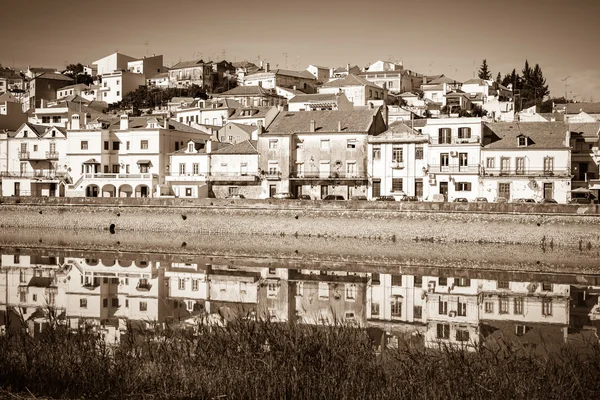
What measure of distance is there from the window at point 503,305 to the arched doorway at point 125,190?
4126 centimetres

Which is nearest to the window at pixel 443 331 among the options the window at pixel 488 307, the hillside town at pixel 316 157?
the window at pixel 488 307

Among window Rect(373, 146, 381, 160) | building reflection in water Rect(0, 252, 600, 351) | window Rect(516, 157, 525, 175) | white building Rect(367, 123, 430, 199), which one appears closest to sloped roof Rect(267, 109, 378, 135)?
window Rect(373, 146, 381, 160)

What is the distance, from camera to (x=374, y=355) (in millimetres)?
14953

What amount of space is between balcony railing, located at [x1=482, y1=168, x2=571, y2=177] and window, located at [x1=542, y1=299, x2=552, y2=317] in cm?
2624

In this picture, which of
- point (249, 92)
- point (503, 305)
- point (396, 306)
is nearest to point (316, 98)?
point (249, 92)

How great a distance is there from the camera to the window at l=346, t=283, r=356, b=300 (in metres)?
28.1

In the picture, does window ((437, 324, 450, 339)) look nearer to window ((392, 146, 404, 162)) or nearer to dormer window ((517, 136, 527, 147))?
dormer window ((517, 136, 527, 147))

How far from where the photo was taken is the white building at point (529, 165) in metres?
51.9

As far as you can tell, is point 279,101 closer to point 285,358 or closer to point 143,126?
point 143,126

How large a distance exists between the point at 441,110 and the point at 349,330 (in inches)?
3256

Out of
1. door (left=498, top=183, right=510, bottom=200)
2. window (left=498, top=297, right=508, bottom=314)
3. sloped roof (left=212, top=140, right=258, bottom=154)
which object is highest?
sloped roof (left=212, top=140, right=258, bottom=154)

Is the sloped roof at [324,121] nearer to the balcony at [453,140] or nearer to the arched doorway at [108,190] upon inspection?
the balcony at [453,140]

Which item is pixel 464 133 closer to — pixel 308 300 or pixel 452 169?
pixel 452 169

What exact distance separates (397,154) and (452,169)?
4.66 meters
